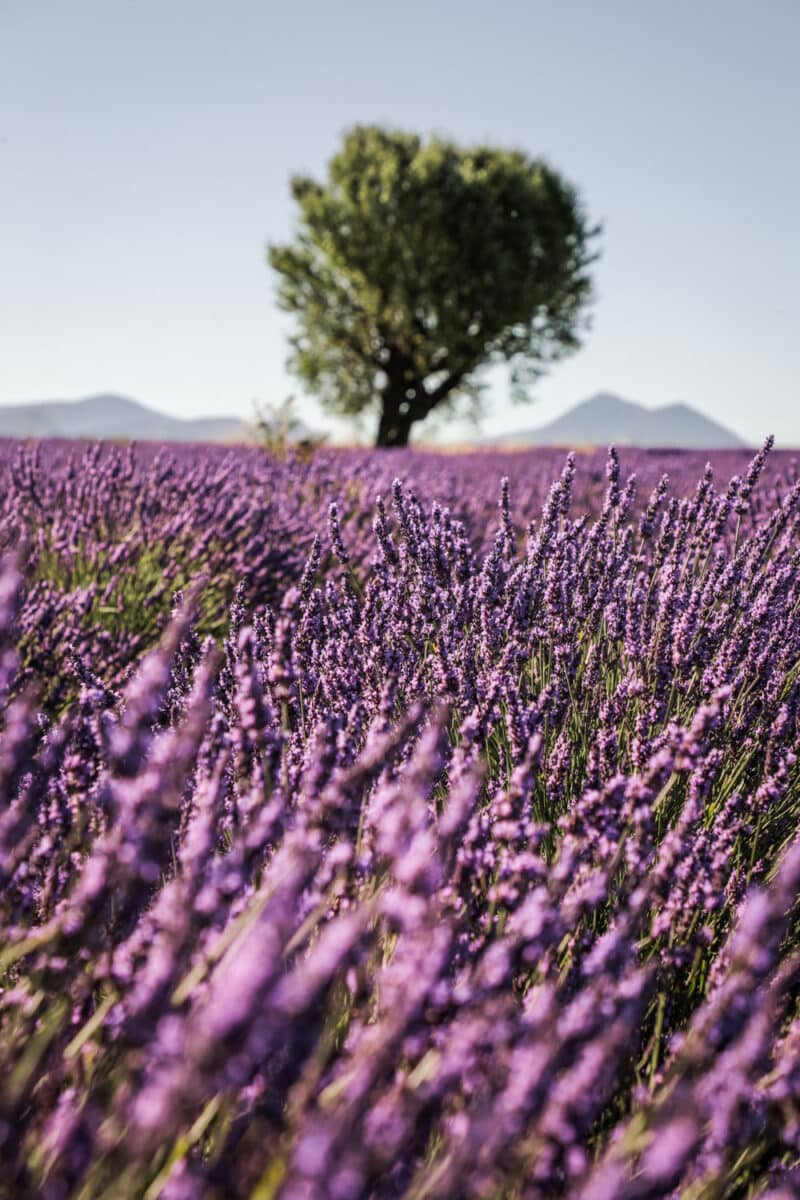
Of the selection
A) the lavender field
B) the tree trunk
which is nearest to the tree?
the tree trunk

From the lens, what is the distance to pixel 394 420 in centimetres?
2288

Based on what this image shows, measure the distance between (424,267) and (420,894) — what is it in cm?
2033

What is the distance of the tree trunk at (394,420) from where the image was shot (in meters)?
22.5

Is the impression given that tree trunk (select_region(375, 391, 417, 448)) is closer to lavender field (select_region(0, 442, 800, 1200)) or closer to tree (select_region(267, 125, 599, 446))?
tree (select_region(267, 125, 599, 446))

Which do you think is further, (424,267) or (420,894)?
(424,267)

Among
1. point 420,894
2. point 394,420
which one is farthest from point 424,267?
point 420,894

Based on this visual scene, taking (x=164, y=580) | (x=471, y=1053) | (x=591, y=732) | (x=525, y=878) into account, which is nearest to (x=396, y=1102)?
(x=471, y=1053)

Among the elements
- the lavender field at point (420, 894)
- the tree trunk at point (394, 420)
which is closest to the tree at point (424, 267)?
the tree trunk at point (394, 420)

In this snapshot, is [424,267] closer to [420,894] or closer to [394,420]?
[394,420]

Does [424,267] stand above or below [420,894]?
above

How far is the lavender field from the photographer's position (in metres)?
0.78

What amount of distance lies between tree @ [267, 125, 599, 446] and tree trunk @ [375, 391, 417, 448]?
0.03 metres

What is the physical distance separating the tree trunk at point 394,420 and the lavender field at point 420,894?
1974 centimetres

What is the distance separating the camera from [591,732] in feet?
7.62
